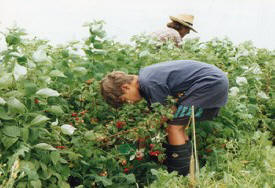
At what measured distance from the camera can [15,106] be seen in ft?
6.25

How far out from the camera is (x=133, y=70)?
323 cm

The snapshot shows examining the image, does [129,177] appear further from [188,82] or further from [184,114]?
[188,82]

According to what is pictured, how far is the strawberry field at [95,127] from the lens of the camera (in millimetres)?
2004

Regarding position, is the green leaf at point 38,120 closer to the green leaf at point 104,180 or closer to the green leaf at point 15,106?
the green leaf at point 15,106

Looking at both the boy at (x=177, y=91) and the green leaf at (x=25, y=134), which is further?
the boy at (x=177, y=91)

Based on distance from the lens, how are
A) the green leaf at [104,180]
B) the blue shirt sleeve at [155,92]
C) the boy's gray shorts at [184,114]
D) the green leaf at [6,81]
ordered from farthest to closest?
the boy's gray shorts at [184,114] < the blue shirt sleeve at [155,92] < the green leaf at [104,180] < the green leaf at [6,81]

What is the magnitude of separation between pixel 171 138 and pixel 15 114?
1.14 meters

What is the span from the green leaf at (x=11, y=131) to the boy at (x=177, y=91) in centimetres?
82

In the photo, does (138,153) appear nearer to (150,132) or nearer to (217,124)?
(150,132)

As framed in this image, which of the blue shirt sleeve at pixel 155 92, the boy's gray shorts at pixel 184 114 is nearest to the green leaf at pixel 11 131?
the blue shirt sleeve at pixel 155 92

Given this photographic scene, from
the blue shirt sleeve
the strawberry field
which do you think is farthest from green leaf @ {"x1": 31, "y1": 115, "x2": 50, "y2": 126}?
the blue shirt sleeve

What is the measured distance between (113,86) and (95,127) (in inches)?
12.2

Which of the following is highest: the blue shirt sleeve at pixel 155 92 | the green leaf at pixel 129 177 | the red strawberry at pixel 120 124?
the blue shirt sleeve at pixel 155 92

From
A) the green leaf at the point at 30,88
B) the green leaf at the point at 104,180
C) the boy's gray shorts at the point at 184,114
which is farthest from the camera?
the boy's gray shorts at the point at 184,114
